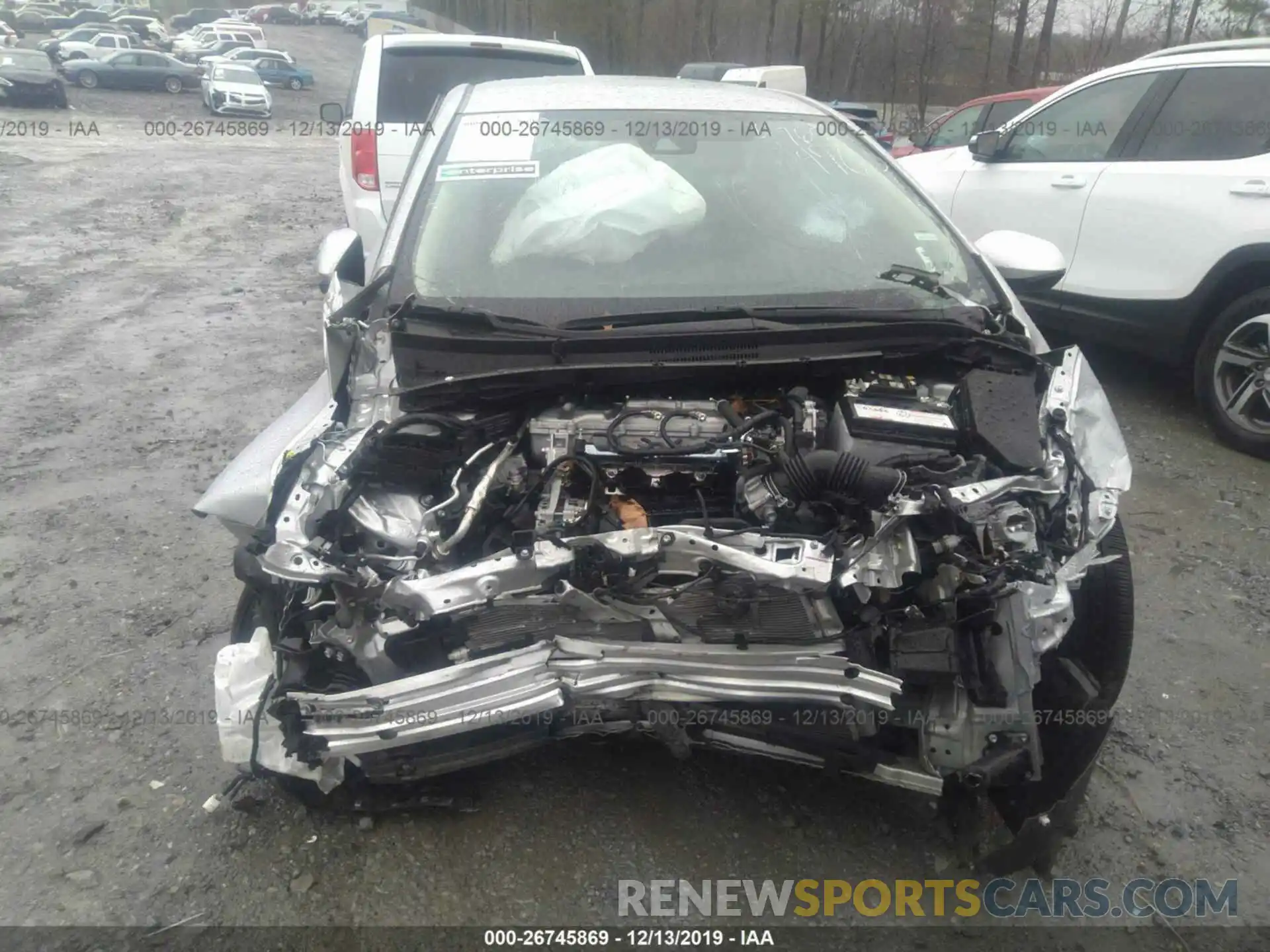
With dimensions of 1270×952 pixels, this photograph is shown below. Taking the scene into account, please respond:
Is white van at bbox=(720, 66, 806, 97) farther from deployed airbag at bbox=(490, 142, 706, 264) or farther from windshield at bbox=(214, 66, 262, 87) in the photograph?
windshield at bbox=(214, 66, 262, 87)

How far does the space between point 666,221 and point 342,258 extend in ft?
3.87

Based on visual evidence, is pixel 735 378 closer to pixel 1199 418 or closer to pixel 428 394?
pixel 428 394

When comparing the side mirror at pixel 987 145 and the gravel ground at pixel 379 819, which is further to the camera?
the side mirror at pixel 987 145

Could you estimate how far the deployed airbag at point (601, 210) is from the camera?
2.71 meters

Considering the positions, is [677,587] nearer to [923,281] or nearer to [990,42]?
[923,281]

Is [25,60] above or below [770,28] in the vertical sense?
below

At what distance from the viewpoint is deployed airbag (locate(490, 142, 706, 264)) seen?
271cm

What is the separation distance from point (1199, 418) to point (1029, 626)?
3938mm

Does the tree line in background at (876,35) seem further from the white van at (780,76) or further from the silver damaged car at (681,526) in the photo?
the silver damaged car at (681,526)

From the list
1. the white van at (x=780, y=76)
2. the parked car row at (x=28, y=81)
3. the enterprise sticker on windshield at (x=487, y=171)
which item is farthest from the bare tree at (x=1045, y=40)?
the parked car row at (x=28, y=81)

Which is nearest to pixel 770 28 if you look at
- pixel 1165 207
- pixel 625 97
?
pixel 1165 207

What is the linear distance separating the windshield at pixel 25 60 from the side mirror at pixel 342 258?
23215 millimetres

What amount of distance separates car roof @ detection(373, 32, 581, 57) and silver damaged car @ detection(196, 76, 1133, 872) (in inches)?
167

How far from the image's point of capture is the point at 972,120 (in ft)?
32.6
